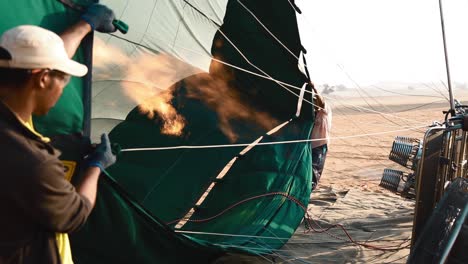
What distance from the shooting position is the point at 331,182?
831cm

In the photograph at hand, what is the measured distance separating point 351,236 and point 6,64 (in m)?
4.03

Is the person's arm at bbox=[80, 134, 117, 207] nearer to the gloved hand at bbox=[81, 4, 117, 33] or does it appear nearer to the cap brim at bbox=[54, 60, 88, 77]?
the cap brim at bbox=[54, 60, 88, 77]

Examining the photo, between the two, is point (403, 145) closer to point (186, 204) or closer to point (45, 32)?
point (186, 204)

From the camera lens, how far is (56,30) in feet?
6.48

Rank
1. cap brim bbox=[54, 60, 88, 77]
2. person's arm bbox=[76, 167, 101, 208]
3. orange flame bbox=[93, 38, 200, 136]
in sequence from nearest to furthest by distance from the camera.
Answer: cap brim bbox=[54, 60, 88, 77] → person's arm bbox=[76, 167, 101, 208] → orange flame bbox=[93, 38, 200, 136]

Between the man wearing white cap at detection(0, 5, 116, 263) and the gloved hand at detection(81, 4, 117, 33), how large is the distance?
0.55m

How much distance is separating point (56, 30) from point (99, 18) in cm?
18

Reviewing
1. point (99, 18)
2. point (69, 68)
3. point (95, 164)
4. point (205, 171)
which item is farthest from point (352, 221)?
point (69, 68)

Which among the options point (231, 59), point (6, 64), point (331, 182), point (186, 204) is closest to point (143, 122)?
point (186, 204)

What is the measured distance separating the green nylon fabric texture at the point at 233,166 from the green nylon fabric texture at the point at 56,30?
64 cm

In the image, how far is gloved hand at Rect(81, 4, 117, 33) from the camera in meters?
1.92

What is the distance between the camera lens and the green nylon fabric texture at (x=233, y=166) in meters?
2.91

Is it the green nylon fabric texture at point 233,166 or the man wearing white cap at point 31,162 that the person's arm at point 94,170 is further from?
the green nylon fabric texture at point 233,166

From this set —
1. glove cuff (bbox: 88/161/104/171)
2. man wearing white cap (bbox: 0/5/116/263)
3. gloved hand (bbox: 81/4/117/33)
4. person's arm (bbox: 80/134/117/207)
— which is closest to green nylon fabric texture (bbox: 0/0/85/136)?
gloved hand (bbox: 81/4/117/33)
